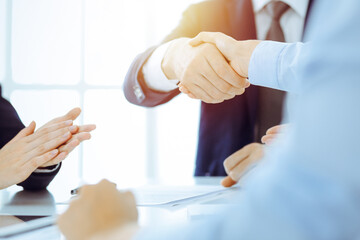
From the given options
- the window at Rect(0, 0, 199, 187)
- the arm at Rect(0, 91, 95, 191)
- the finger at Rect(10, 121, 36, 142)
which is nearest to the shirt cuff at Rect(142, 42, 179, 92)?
the arm at Rect(0, 91, 95, 191)

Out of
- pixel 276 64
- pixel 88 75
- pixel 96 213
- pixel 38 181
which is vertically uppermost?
pixel 276 64

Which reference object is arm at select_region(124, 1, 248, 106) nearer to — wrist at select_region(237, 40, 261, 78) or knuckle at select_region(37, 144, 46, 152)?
wrist at select_region(237, 40, 261, 78)

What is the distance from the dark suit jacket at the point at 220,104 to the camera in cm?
147

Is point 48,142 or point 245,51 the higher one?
point 245,51

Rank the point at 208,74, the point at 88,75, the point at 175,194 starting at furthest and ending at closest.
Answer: the point at 88,75 → the point at 208,74 → the point at 175,194

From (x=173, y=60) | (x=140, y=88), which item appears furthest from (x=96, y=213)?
(x=140, y=88)

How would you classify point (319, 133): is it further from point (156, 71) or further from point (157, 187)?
point (156, 71)

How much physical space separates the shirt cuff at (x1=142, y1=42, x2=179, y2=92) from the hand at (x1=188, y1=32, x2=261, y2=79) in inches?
10.4

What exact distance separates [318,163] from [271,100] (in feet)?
4.36

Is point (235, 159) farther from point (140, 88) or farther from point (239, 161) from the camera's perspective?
point (140, 88)

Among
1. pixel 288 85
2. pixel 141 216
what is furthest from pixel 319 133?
pixel 288 85

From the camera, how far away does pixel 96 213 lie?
33 cm

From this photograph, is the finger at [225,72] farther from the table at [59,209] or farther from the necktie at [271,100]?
the necktie at [271,100]

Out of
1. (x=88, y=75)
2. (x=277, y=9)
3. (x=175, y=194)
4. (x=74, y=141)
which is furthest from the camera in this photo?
(x=88, y=75)
